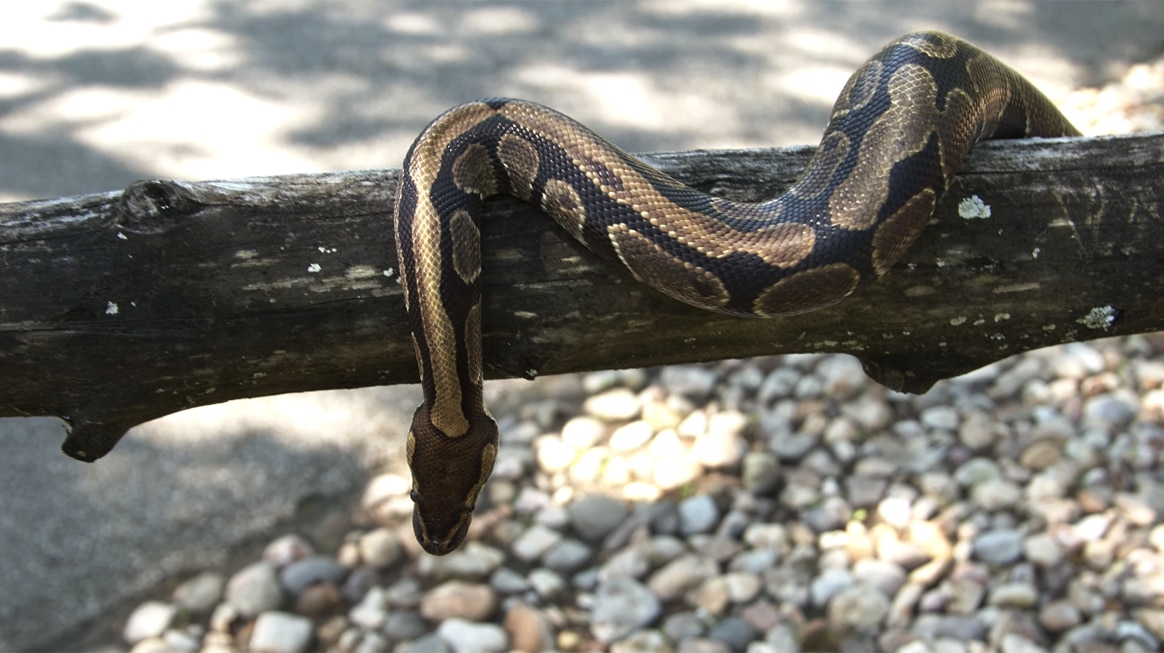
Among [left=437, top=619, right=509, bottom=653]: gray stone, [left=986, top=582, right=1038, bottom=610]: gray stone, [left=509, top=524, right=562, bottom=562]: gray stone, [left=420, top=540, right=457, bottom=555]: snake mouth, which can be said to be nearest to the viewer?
[left=420, top=540, right=457, bottom=555]: snake mouth

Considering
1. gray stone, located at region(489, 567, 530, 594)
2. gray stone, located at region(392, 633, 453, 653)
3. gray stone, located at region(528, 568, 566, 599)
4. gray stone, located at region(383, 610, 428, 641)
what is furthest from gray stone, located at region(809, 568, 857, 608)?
gray stone, located at region(383, 610, 428, 641)

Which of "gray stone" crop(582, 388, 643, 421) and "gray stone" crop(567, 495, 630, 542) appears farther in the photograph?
"gray stone" crop(582, 388, 643, 421)

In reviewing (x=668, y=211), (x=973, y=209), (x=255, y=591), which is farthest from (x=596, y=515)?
(x=973, y=209)

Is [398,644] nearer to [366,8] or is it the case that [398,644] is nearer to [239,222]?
[239,222]

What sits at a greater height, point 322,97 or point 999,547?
point 322,97

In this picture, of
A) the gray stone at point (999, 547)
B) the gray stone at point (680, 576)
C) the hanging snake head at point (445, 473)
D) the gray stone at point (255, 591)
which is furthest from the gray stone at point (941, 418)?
the gray stone at point (255, 591)

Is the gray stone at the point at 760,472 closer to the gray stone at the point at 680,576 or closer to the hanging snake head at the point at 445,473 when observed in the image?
the gray stone at the point at 680,576

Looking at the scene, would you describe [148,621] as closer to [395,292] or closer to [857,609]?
[395,292]

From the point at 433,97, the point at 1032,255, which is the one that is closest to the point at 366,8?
the point at 433,97

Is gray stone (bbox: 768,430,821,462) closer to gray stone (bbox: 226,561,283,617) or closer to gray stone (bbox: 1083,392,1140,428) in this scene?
gray stone (bbox: 1083,392,1140,428)
